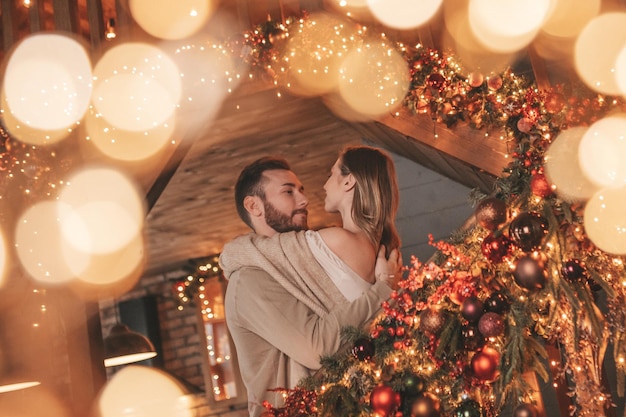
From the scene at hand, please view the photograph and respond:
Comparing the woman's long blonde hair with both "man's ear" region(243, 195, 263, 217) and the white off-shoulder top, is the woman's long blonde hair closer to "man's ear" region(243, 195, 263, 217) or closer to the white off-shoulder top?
the white off-shoulder top

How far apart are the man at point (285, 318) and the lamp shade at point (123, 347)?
2370 millimetres

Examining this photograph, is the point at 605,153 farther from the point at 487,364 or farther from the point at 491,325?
the point at 487,364

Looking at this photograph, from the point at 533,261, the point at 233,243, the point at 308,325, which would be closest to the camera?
the point at 533,261

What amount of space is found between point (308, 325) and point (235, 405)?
4701 millimetres

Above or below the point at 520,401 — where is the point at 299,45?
above

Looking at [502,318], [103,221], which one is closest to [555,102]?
[502,318]

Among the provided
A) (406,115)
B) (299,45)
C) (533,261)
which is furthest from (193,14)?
(533,261)

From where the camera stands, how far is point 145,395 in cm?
777

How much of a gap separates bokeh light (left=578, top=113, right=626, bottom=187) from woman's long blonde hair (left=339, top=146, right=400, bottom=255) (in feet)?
3.49

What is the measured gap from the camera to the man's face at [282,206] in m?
3.47

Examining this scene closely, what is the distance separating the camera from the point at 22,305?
7.09 meters

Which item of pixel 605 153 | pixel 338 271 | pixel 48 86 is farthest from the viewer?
pixel 48 86

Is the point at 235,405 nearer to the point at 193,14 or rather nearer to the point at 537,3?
the point at 193,14

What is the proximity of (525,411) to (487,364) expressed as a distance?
191 millimetres
